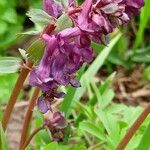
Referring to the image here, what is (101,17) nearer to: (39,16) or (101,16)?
(101,16)

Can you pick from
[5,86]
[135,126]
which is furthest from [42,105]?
[5,86]

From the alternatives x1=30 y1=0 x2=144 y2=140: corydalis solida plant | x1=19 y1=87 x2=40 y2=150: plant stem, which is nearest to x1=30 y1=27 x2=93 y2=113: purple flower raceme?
x1=30 y1=0 x2=144 y2=140: corydalis solida plant

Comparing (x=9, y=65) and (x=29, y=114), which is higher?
(x=9, y=65)

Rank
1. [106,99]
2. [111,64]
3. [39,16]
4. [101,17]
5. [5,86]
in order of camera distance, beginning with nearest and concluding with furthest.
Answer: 1. [101,17]
2. [39,16]
3. [106,99]
4. [5,86]
5. [111,64]

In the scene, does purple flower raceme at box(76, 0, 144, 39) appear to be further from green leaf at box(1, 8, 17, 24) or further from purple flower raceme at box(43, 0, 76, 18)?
green leaf at box(1, 8, 17, 24)

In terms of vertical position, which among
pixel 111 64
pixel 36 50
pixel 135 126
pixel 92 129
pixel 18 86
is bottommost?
pixel 111 64

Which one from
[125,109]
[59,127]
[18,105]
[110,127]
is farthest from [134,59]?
[59,127]

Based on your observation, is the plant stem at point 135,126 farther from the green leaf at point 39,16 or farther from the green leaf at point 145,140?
the green leaf at point 39,16

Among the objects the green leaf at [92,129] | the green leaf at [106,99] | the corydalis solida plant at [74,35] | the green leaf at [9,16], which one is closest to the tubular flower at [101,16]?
the corydalis solida plant at [74,35]
